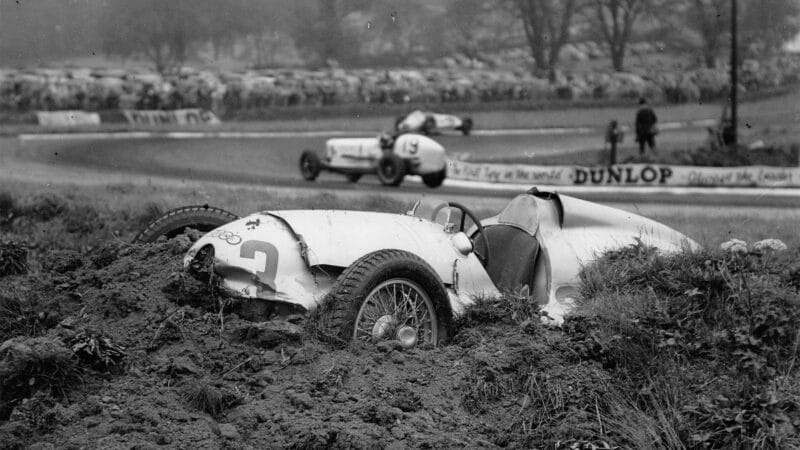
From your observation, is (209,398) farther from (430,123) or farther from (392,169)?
(430,123)

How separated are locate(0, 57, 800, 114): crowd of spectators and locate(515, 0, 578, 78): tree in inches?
45.4

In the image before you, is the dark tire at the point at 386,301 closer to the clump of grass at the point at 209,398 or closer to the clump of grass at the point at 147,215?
the clump of grass at the point at 209,398

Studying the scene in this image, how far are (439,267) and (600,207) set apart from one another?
1573 mm

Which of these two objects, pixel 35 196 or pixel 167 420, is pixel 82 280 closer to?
pixel 167 420

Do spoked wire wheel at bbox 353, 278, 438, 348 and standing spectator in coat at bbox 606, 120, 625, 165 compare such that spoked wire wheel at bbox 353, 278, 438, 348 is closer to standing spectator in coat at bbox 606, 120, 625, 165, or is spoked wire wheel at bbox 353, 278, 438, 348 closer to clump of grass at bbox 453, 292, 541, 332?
clump of grass at bbox 453, 292, 541, 332

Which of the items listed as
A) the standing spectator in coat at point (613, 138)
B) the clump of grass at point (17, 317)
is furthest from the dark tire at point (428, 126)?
the clump of grass at point (17, 317)

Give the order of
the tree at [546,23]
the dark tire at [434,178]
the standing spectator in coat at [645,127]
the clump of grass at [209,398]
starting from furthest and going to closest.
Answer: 1. the tree at [546,23]
2. the standing spectator in coat at [645,127]
3. the dark tire at [434,178]
4. the clump of grass at [209,398]

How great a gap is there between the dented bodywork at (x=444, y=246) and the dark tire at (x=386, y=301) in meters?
0.27

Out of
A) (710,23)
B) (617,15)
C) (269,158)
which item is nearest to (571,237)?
(269,158)

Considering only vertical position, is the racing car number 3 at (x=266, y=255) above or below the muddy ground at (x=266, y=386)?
above

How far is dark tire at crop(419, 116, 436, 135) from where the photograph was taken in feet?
99.9

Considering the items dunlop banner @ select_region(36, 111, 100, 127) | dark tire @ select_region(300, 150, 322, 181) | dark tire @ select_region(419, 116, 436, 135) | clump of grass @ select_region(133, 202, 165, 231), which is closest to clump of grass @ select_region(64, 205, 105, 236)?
clump of grass @ select_region(133, 202, 165, 231)

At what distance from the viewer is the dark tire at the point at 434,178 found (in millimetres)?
21969

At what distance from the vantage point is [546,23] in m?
27.5
